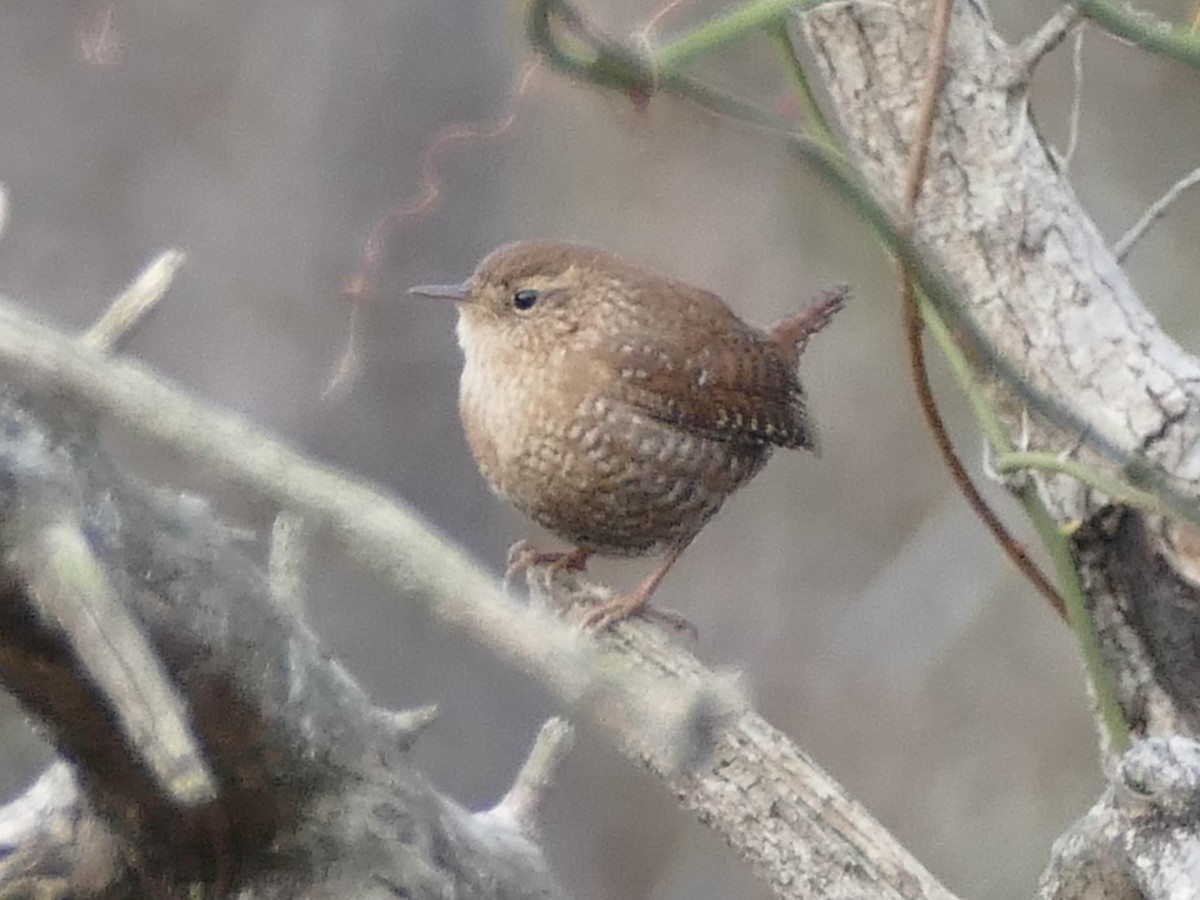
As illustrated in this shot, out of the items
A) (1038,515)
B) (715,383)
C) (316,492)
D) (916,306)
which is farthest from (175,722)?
(715,383)

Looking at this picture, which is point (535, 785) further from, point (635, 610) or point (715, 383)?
point (715, 383)

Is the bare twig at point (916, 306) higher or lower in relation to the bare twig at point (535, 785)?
higher

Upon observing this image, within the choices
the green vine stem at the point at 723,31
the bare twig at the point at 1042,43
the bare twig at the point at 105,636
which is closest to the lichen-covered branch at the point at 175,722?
the bare twig at the point at 105,636

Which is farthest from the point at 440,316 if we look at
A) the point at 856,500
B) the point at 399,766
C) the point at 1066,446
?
the point at 399,766

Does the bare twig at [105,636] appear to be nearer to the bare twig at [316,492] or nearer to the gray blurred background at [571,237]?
the bare twig at [316,492]

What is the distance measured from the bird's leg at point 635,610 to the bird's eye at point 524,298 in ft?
1.06

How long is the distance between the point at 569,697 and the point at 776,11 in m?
0.55

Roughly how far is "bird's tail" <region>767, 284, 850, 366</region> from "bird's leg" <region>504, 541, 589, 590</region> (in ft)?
1.36

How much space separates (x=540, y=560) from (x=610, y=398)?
21 cm

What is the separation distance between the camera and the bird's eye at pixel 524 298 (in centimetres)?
179

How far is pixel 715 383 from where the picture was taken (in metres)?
1.76

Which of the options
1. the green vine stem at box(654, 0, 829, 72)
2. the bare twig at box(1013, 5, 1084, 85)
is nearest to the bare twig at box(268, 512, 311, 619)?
the green vine stem at box(654, 0, 829, 72)

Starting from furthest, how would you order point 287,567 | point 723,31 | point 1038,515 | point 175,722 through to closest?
point 1038,515
point 287,567
point 723,31
point 175,722

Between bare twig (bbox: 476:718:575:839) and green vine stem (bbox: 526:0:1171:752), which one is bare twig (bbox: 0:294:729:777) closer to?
green vine stem (bbox: 526:0:1171:752)
